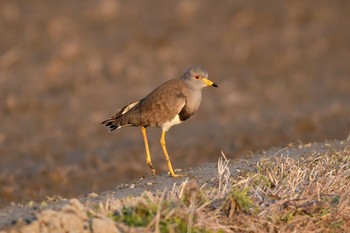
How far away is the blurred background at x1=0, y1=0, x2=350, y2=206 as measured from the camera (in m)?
12.7

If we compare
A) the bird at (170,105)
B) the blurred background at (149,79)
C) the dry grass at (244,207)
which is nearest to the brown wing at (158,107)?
the bird at (170,105)

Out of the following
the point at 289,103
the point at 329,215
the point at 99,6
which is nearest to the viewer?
the point at 329,215

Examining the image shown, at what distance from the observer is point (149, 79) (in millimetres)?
17328

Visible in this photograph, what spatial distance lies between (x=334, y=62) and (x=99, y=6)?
19.2 feet

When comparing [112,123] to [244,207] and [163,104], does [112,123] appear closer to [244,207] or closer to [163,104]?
[163,104]

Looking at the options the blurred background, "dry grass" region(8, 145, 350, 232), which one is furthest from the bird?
the blurred background

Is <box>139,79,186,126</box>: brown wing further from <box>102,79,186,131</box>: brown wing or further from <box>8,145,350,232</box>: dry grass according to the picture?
<box>8,145,350,232</box>: dry grass

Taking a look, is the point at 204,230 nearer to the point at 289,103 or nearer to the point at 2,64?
the point at 289,103

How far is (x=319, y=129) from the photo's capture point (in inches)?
554

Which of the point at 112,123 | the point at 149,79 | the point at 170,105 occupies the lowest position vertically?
the point at 170,105

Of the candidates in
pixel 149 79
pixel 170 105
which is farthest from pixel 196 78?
pixel 149 79

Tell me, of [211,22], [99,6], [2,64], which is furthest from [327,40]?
[2,64]

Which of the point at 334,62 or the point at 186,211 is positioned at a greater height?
the point at 334,62

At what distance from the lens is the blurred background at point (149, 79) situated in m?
12.7
